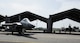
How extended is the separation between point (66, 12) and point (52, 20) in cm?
801

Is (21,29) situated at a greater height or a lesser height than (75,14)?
lesser

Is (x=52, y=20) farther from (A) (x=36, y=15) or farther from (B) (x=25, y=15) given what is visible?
(B) (x=25, y=15)

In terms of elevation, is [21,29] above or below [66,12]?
below

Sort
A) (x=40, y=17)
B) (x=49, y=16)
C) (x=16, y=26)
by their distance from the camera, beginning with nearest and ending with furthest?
(x=16, y=26)
(x=49, y=16)
(x=40, y=17)

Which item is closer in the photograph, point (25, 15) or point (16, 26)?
point (16, 26)

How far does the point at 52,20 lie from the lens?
72.7 meters

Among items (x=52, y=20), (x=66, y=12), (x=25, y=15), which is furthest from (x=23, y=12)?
(x=66, y=12)

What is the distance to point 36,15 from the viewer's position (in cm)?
7450

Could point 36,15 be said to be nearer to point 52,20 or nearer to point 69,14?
point 52,20

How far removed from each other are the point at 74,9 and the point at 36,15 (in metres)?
17.2

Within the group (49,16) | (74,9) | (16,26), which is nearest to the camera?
(16,26)

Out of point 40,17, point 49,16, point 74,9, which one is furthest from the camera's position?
point 40,17

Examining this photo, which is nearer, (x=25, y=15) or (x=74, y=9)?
(x=74, y=9)

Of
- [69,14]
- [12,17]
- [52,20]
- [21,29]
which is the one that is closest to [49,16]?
[52,20]
